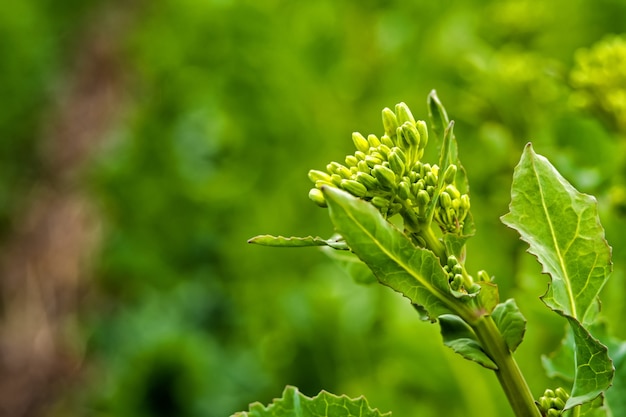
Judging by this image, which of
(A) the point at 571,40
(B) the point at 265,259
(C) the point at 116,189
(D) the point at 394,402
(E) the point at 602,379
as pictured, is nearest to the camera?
(E) the point at 602,379

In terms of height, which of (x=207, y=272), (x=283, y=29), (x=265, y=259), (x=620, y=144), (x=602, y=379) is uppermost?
(x=283, y=29)

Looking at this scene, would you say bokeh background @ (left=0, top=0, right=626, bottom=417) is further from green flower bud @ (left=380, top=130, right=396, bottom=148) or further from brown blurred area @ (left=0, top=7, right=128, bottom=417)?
green flower bud @ (left=380, top=130, right=396, bottom=148)

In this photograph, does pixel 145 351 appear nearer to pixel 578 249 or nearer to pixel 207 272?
pixel 207 272

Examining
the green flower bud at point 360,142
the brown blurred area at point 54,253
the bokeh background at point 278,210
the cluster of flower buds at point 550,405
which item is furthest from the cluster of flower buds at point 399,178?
the brown blurred area at point 54,253

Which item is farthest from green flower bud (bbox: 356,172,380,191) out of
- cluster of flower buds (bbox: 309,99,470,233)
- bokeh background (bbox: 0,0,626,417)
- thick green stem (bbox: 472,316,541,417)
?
bokeh background (bbox: 0,0,626,417)

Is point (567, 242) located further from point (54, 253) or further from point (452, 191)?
point (54, 253)

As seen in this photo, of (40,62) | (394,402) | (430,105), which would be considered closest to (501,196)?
(394,402)

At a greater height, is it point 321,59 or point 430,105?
point 321,59
